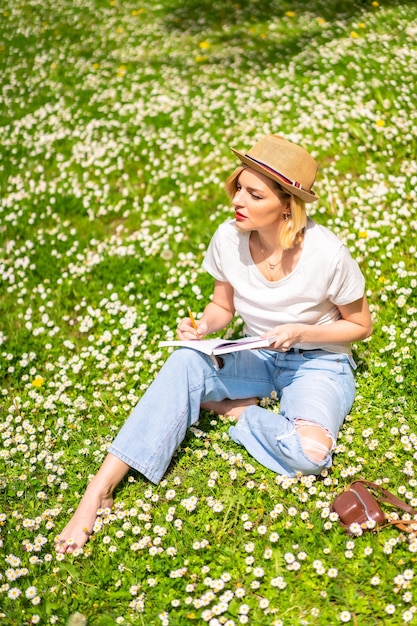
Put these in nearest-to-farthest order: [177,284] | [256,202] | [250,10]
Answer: [256,202]
[177,284]
[250,10]

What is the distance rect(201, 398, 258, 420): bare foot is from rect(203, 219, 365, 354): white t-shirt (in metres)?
0.52

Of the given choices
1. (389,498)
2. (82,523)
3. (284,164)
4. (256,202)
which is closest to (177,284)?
(256,202)

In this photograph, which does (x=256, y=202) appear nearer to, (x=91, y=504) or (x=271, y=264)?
(x=271, y=264)

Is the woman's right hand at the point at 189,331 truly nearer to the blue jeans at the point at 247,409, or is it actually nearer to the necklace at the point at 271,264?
the blue jeans at the point at 247,409

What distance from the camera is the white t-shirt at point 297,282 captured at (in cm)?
407

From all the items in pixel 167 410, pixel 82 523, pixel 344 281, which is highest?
pixel 344 281

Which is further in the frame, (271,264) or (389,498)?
(271,264)

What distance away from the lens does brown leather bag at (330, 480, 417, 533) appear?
3730 mm

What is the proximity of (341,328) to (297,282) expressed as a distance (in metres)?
0.43

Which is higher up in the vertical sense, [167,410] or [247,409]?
[167,410]

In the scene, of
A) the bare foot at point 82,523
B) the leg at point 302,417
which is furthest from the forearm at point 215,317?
the bare foot at point 82,523

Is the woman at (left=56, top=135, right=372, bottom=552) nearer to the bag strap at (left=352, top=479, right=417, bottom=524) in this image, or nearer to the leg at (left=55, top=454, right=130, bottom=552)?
the leg at (left=55, top=454, right=130, bottom=552)

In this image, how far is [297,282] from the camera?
4160 mm

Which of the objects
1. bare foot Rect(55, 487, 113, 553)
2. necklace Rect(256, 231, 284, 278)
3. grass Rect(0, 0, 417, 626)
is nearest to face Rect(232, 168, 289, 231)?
necklace Rect(256, 231, 284, 278)
